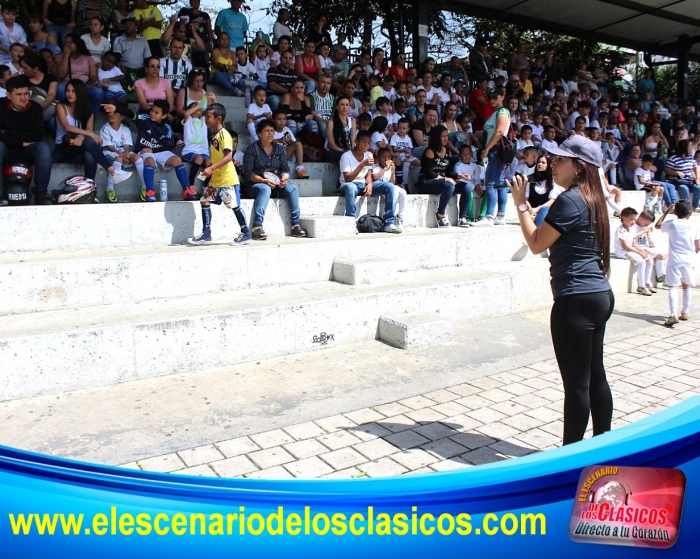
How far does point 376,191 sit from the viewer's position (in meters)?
8.57

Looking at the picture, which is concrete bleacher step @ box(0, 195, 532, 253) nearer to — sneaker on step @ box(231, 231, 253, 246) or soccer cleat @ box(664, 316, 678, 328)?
sneaker on step @ box(231, 231, 253, 246)

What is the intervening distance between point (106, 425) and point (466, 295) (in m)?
3.93

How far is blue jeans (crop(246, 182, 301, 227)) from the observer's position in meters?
7.13

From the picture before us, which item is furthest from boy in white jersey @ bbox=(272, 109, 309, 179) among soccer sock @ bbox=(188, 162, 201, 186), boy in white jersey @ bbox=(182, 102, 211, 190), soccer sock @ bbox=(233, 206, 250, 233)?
soccer sock @ bbox=(233, 206, 250, 233)

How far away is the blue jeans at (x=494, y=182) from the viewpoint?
30.4 ft

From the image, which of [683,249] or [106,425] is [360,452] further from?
[683,249]

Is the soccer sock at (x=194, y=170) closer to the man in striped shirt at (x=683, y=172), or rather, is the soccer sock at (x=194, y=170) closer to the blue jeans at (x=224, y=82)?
the blue jeans at (x=224, y=82)

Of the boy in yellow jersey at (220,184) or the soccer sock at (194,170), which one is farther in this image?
the soccer sock at (194,170)

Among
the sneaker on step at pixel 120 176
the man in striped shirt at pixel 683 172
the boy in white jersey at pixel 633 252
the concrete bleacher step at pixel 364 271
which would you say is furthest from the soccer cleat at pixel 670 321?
the man in striped shirt at pixel 683 172

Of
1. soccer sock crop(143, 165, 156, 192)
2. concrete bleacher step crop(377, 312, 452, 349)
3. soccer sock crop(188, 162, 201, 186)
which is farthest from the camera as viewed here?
soccer sock crop(188, 162, 201, 186)

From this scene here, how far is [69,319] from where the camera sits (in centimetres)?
493

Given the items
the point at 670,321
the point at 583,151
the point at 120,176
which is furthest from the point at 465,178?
the point at 583,151

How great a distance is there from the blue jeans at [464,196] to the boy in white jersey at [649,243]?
2.44 m

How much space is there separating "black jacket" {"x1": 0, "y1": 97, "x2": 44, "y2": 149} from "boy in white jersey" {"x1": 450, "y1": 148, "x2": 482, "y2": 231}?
18.2ft
